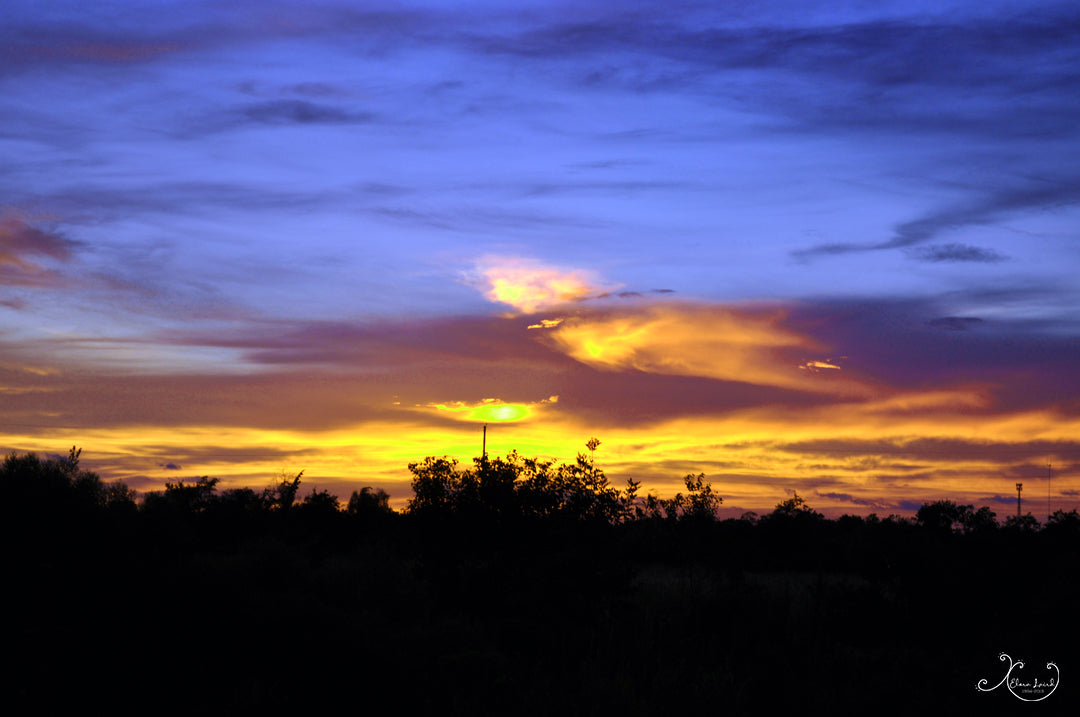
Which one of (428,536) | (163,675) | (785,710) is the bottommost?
(785,710)

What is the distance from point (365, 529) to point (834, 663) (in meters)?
29.4

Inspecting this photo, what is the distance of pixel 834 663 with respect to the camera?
1894cm

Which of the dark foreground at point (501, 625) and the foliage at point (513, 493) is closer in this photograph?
the dark foreground at point (501, 625)

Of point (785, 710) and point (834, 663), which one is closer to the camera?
point (785, 710)

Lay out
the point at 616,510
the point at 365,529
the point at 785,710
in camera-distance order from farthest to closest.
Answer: the point at 365,529, the point at 616,510, the point at 785,710

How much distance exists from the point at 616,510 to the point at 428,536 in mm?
4880

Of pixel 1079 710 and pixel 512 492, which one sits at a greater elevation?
pixel 512 492

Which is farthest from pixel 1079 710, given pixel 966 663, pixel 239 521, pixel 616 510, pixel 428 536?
pixel 239 521

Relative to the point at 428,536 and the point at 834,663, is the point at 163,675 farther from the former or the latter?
the point at 834,663

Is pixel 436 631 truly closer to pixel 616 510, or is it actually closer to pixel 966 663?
pixel 616 510

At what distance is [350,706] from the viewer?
13.5 meters

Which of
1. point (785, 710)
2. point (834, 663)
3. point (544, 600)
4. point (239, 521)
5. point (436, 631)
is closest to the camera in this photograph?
point (785, 710)

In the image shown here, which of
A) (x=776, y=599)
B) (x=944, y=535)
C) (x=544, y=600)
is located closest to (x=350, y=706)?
(x=544, y=600)

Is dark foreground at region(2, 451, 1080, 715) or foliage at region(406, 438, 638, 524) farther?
foliage at region(406, 438, 638, 524)
